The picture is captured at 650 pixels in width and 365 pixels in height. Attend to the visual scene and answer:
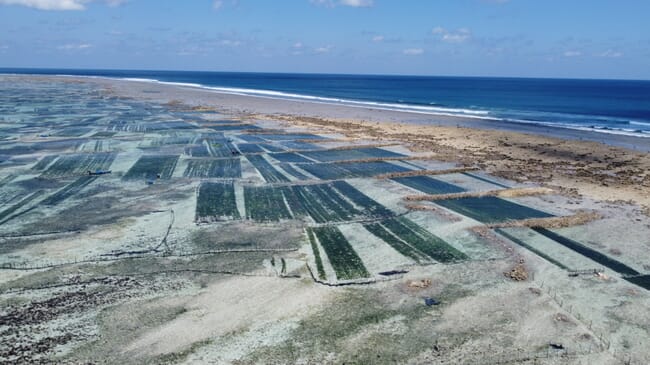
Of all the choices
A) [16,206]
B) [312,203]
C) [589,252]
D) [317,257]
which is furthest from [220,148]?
[589,252]

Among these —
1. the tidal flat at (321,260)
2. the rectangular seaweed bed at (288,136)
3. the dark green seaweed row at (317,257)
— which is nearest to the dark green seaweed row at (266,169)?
the tidal flat at (321,260)

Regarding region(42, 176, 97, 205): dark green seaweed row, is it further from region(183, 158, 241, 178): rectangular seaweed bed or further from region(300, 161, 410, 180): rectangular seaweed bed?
region(300, 161, 410, 180): rectangular seaweed bed

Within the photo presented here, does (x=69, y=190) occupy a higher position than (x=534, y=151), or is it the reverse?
(x=534, y=151)

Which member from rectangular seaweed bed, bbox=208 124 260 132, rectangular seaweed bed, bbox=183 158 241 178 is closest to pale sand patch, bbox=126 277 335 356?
rectangular seaweed bed, bbox=183 158 241 178

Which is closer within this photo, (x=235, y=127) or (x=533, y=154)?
(x=533, y=154)

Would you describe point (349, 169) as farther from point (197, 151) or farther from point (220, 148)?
point (197, 151)

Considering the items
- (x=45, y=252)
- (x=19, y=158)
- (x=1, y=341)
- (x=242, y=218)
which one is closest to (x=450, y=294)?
(x=242, y=218)
